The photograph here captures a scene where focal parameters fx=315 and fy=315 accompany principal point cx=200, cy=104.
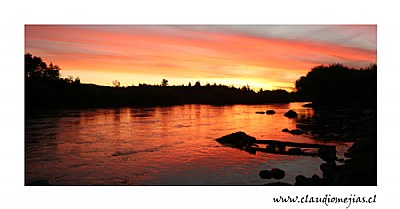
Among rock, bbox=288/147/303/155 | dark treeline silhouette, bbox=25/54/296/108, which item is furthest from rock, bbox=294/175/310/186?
dark treeline silhouette, bbox=25/54/296/108

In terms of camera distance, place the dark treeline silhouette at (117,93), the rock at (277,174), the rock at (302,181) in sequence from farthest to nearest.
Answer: the dark treeline silhouette at (117,93)
the rock at (277,174)
the rock at (302,181)

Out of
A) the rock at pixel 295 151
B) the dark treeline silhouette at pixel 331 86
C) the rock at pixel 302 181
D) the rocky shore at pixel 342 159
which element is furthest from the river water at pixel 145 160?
the dark treeline silhouette at pixel 331 86

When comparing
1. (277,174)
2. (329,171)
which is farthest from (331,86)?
(277,174)

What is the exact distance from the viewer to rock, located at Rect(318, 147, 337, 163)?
482 inches

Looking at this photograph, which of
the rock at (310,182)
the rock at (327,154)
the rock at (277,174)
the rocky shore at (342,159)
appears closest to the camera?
the rocky shore at (342,159)

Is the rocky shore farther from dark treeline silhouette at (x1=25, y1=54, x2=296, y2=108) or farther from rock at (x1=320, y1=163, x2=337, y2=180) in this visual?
dark treeline silhouette at (x1=25, y1=54, x2=296, y2=108)

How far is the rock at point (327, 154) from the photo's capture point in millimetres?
12247

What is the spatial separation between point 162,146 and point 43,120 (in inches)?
483

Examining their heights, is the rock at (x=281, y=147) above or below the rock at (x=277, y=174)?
above

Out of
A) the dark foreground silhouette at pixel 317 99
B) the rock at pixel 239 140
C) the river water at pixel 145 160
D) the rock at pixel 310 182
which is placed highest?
the dark foreground silhouette at pixel 317 99

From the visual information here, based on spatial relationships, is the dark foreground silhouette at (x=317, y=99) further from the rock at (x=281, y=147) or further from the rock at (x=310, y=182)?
the rock at (x=281, y=147)

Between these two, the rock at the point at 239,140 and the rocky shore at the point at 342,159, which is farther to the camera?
the rock at the point at 239,140

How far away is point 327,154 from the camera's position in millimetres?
12734
